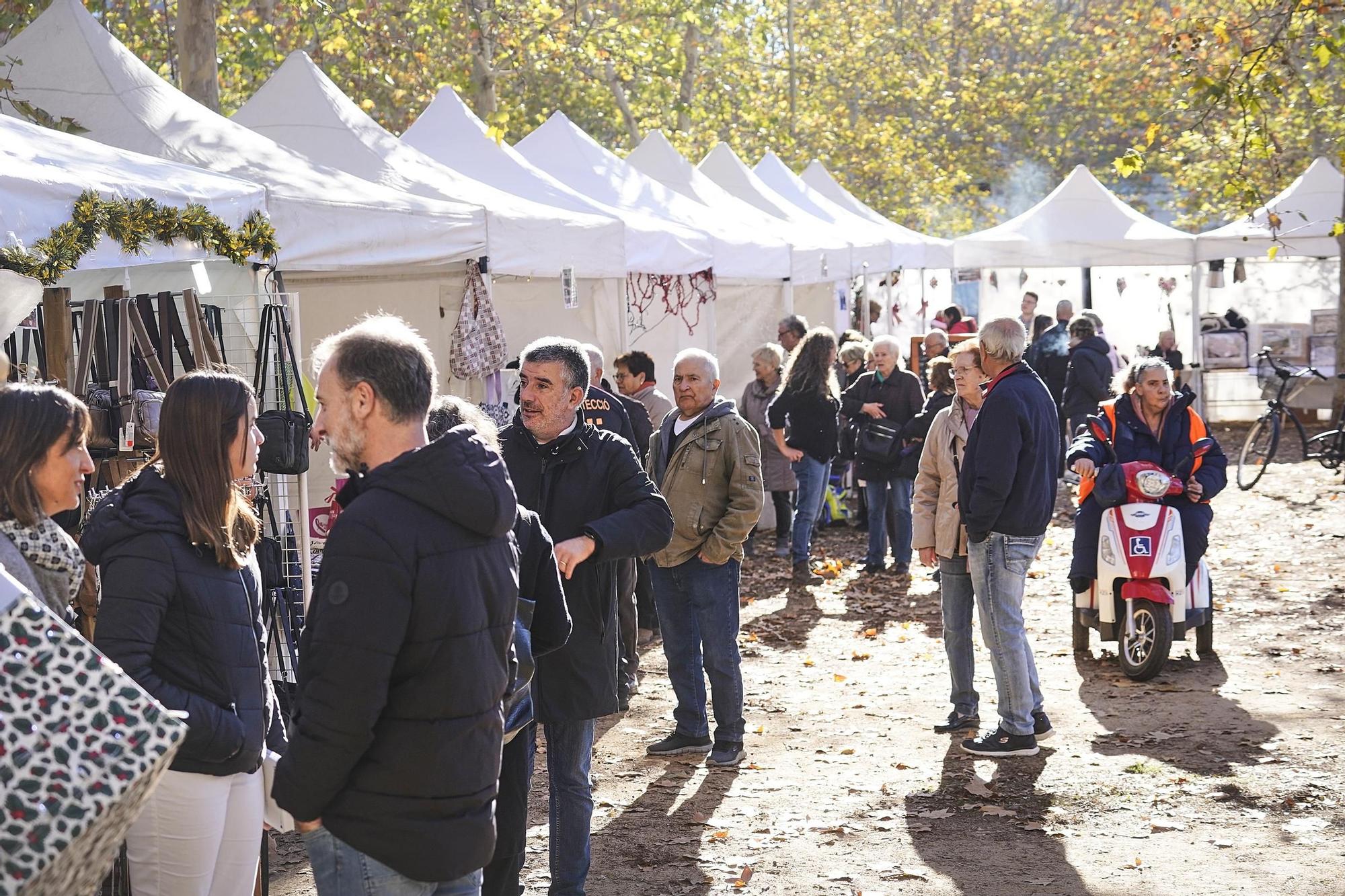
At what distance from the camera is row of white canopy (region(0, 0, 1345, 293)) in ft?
18.0

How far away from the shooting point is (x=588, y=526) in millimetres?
4445

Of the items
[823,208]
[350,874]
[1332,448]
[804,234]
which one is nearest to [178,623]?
[350,874]

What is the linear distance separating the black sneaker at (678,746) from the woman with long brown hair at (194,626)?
354 cm

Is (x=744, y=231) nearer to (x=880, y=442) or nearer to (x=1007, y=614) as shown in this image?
(x=880, y=442)

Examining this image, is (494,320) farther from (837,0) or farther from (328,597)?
(837,0)

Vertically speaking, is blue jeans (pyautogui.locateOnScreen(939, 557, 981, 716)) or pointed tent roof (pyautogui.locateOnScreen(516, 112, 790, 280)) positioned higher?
pointed tent roof (pyautogui.locateOnScreen(516, 112, 790, 280))

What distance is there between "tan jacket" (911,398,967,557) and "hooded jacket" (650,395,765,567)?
0.88 meters

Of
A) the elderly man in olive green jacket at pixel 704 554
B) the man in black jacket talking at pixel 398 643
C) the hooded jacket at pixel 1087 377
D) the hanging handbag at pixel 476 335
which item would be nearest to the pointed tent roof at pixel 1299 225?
the hooded jacket at pixel 1087 377

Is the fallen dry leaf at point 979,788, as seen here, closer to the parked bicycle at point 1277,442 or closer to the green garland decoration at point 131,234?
the green garland decoration at point 131,234

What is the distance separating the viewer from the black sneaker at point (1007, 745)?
6641 millimetres

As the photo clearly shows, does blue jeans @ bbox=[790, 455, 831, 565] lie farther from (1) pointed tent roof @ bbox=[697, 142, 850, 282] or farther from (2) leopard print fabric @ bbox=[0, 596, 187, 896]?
(2) leopard print fabric @ bbox=[0, 596, 187, 896]

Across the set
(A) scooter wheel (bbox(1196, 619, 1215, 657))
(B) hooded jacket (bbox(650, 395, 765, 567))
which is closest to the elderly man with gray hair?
(B) hooded jacket (bbox(650, 395, 765, 567))

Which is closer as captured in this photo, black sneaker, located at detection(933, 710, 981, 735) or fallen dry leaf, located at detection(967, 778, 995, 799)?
fallen dry leaf, located at detection(967, 778, 995, 799)

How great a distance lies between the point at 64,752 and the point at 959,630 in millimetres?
5384
